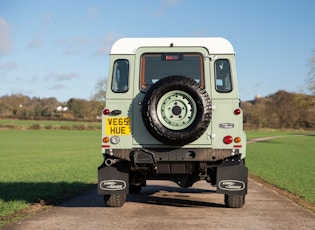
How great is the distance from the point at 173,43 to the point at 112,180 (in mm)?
2694

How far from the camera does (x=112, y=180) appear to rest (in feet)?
27.5

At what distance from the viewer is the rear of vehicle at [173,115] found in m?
7.93

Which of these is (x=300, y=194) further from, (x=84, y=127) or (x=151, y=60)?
(x=84, y=127)

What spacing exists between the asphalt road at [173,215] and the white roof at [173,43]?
9.50 ft

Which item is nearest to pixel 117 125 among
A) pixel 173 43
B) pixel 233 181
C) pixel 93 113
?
pixel 173 43

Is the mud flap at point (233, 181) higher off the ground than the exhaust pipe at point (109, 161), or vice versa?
the exhaust pipe at point (109, 161)

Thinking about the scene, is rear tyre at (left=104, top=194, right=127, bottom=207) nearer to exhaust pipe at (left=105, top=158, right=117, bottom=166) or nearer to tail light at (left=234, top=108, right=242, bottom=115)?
exhaust pipe at (left=105, top=158, right=117, bottom=166)

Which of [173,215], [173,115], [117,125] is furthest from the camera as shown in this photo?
[117,125]

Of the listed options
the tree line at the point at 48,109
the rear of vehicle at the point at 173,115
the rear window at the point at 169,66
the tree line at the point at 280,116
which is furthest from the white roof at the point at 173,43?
the tree line at the point at 280,116

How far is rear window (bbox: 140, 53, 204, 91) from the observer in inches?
334

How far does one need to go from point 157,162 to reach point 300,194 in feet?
19.2

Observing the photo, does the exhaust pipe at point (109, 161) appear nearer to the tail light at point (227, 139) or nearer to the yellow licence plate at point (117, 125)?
the yellow licence plate at point (117, 125)

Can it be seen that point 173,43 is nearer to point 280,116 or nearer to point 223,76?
point 223,76

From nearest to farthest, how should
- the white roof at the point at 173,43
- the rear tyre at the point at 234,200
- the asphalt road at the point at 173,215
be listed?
the asphalt road at the point at 173,215 → the white roof at the point at 173,43 → the rear tyre at the point at 234,200
